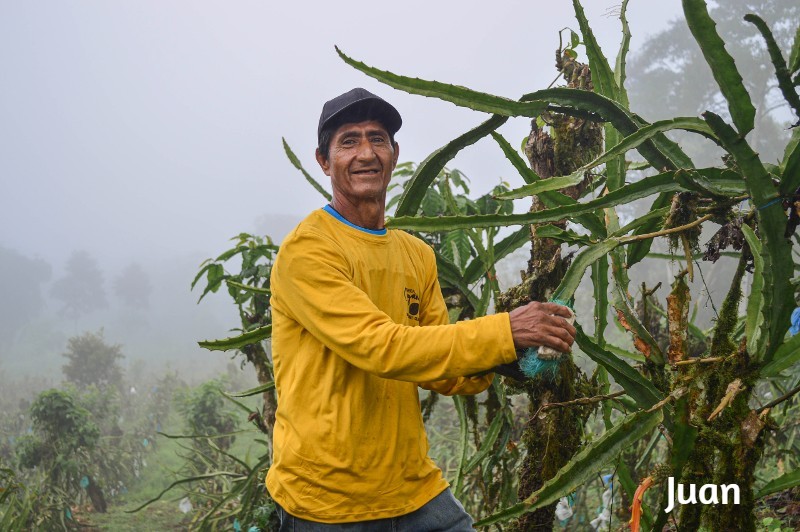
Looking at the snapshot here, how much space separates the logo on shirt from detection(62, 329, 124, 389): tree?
13.4m

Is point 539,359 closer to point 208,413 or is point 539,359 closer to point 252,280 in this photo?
point 252,280

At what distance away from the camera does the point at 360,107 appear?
1592 millimetres

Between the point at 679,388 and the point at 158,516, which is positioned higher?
the point at 679,388

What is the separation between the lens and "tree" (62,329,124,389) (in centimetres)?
1345

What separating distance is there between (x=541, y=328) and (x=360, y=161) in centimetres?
70

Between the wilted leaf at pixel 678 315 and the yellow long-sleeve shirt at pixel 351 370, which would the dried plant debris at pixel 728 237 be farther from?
the yellow long-sleeve shirt at pixel 351 370

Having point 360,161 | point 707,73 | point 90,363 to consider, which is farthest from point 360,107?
point 707,73

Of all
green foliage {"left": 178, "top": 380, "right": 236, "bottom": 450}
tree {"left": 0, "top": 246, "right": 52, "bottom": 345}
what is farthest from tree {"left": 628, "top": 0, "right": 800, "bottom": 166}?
tree {"left": 0, "top": 246, "right": 52, "bottom": 345}

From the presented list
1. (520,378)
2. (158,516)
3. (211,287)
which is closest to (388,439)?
(520,378)

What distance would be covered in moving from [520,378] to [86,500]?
24.3 ft

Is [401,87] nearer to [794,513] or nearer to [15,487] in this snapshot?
[794,513]

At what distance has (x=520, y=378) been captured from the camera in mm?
1405

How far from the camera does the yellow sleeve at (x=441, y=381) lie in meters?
1.64

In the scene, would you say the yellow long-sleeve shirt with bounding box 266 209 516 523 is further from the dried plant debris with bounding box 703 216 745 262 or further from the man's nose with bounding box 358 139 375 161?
the dried plant debris with bounding box 703 216 745 262
